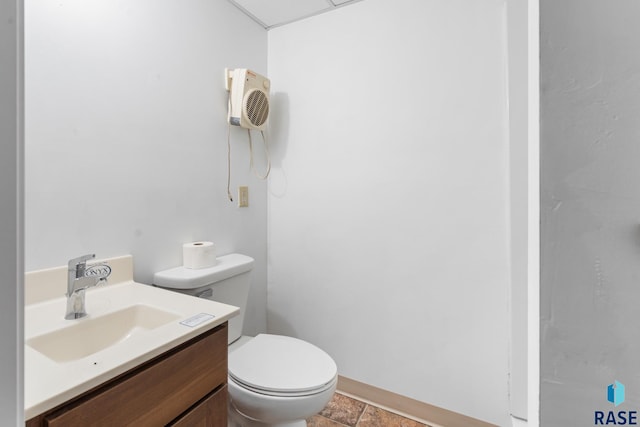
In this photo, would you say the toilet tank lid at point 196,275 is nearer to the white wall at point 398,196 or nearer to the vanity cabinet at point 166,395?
the vanity cabinet at point 166,395

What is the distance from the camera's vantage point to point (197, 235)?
1.42 meters

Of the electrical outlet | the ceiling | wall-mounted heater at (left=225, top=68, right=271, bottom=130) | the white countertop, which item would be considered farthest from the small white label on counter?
the ceiling

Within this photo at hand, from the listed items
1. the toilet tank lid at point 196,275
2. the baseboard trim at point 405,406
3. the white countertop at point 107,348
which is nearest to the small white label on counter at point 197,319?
the white countertop at point 107,348

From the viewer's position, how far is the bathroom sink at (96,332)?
2.55 ft

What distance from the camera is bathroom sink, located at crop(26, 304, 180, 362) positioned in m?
0.78

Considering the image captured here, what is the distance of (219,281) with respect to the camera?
50.8 inches

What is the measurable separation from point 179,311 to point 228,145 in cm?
95

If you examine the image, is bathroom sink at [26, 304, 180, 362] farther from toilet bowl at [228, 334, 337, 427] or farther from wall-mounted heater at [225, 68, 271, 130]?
wall-mounted heater at [225, 68, 271, 130]

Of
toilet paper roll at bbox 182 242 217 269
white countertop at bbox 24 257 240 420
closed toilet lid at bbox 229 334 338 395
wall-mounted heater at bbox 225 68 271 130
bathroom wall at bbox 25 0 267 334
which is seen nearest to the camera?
white countertop at bbox 24 257 240 420

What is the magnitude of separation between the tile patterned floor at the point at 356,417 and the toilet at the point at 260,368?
0.29 meters

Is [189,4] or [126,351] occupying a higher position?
[189,4]

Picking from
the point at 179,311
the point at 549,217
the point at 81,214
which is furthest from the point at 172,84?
the point at 549,217

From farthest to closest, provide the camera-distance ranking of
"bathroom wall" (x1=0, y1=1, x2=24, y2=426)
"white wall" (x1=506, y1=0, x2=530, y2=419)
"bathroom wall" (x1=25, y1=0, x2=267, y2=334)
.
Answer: "white wall" (x1=506, y1=0, x2=530, y2=419) < "bathroom wall" (x1=25, y1=0, x2=267, y2=334) < "bathroom wall" (x1=0, y1=1, x2=24, y2=426)

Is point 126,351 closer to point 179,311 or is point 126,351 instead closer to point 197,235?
point 179,311
